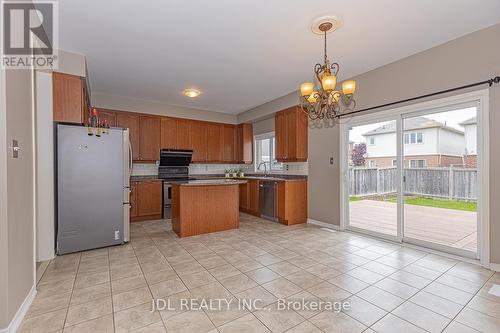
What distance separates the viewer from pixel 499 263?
2617 millimetres

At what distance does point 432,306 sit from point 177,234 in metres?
3.58

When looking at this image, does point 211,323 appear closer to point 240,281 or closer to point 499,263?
point 240,281

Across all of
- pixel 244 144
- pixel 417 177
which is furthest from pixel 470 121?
pixel 244 144

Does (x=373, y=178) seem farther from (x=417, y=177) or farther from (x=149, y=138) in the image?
(x=149, y=138)

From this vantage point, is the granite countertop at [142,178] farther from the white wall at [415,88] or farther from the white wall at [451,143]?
the white wall at [451,143]

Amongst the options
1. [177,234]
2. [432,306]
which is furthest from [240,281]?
[177,234]

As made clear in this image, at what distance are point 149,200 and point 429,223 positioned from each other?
531 cm

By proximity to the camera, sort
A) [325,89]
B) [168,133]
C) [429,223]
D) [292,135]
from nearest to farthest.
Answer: [325,89] → [429,223] → [292,135] → [168,133]

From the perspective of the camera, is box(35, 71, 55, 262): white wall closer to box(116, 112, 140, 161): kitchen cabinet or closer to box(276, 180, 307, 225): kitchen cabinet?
box(116, 112, 140, 161): kitchen cabinet

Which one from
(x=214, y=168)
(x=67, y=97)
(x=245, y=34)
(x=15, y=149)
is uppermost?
(x=245, y=34)

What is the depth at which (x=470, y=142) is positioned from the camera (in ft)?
9.75

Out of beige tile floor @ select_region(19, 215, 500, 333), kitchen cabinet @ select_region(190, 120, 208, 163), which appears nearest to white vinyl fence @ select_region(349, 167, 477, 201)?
beige tile floor @ select_region(19, 215, 500, 333)

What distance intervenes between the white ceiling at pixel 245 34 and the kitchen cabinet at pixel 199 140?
Result: 2.14 meters

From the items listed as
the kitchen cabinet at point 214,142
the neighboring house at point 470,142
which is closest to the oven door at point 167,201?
the kitchen cabinet at point 214,142
